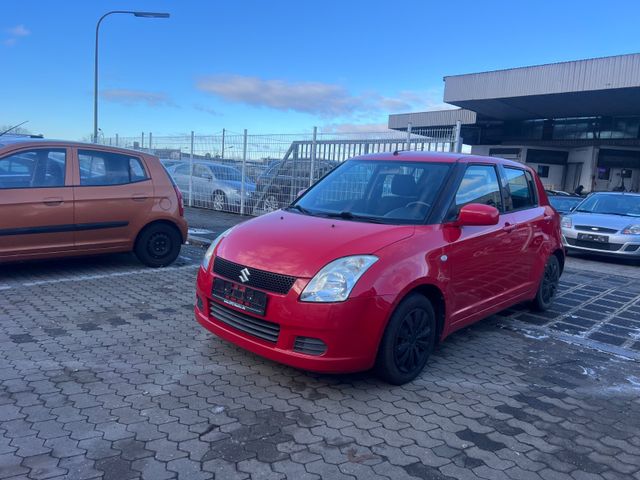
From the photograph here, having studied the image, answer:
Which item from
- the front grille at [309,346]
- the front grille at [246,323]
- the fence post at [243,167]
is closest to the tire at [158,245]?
the front grille at [246,323]

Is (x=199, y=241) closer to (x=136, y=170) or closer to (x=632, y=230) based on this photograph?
(x=136, y=170)

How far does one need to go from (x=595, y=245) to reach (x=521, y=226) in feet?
20.8

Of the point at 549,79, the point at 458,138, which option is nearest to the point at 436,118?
the point at 549,79

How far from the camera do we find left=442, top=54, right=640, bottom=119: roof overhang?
69.6 ft

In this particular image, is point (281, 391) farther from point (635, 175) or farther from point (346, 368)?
point (635, 175)

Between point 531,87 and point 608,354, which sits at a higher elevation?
point 531,87

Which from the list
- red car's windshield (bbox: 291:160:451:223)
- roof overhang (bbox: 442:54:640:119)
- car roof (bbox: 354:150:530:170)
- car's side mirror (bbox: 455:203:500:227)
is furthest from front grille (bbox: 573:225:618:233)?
roof overhang (bbox: 442:54:640:119)

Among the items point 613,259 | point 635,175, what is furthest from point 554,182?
point 613,259

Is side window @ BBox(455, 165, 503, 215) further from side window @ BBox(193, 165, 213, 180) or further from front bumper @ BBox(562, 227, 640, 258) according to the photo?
side window @ BBox(193, 165, 213, 180)

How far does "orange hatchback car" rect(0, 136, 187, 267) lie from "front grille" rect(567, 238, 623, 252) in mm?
7920

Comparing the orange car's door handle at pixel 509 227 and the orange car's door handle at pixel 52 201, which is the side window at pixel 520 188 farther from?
the orange car's door handle at pixel 52 201

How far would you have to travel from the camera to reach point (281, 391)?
145 inches

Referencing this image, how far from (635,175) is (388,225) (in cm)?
2992

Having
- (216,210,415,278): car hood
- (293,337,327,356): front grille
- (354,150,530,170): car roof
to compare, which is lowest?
(293,337,327,356): front grille
